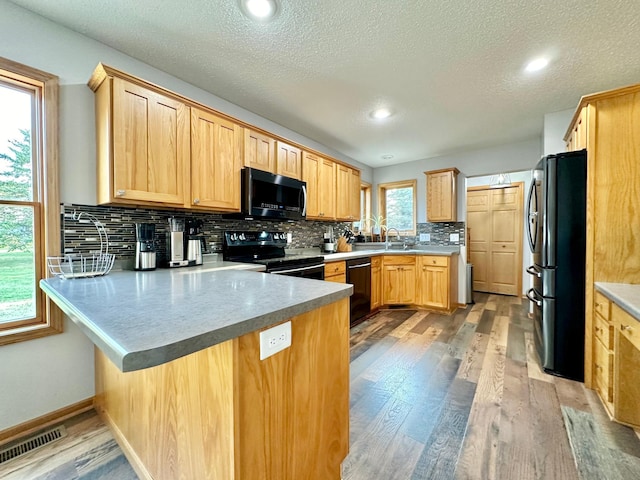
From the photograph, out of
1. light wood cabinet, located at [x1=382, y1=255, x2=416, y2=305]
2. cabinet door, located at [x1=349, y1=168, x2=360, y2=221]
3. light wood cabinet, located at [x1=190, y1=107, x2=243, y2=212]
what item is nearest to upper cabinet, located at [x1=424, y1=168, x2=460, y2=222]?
light wood cabinet, located at [x1=382, y1=255, x2=416, y2=305]

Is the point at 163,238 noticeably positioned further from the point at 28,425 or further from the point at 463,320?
the point at 463,320

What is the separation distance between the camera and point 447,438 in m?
1.51

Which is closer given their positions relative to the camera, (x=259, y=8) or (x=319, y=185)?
(x=259, y=8)

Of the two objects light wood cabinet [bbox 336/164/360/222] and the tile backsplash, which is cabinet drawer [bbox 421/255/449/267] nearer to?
light wood cabinet [bbox 336/164/360/222]

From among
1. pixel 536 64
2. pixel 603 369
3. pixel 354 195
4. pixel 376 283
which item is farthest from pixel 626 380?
pixel 354 195

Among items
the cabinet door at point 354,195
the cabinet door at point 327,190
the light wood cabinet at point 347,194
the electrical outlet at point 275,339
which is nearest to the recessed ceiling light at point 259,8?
the electrical outlet at point 275,339

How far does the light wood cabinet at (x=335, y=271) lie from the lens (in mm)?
3055

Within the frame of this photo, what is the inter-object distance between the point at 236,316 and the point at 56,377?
187 centimetres

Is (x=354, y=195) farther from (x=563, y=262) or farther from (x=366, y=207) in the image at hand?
(x=563, y=262)

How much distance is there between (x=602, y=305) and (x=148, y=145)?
3339 mm

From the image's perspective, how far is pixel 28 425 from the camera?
1607 millimetres

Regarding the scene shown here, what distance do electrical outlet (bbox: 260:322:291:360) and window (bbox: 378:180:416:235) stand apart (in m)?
4.27

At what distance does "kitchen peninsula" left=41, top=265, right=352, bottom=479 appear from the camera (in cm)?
69

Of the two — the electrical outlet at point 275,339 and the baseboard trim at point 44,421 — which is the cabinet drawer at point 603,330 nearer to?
the electrical outlet at point 275,339
